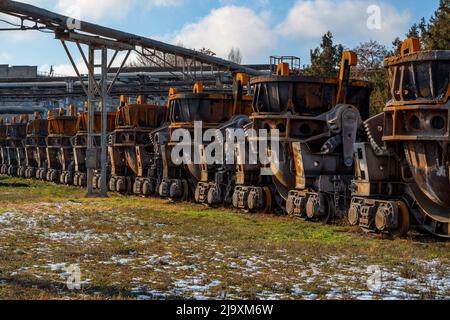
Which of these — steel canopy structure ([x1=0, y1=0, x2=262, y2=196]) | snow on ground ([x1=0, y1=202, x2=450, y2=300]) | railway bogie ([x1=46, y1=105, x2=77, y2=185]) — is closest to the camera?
snow on ground ([x1=0, y1=202, x2=450, y2=300])

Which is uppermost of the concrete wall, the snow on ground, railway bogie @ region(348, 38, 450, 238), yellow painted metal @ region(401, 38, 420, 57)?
the concrete wall

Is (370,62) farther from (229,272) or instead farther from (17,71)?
(17,71)

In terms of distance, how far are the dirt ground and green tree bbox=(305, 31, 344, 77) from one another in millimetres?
18301

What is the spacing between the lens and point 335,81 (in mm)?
16609

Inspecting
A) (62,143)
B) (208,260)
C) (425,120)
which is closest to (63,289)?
(208,260)

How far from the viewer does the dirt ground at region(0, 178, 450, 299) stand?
7.68 meters

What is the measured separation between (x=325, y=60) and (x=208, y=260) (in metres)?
25.0

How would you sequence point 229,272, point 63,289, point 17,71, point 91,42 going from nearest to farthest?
point 63,289
point 229,272
point 91,42
point 17,71

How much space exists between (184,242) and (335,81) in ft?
22.8

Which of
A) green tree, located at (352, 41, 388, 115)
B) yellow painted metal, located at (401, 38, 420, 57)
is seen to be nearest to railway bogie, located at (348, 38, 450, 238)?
yellow painted metal, located at (401, 38, 420, 57)

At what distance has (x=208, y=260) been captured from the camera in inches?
392

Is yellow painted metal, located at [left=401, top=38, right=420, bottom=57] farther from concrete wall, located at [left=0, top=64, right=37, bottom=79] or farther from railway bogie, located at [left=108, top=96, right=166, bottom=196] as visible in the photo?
concrete wall, located at [left=0, top=64, right=37, bottom=79]

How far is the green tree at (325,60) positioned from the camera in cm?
3316
